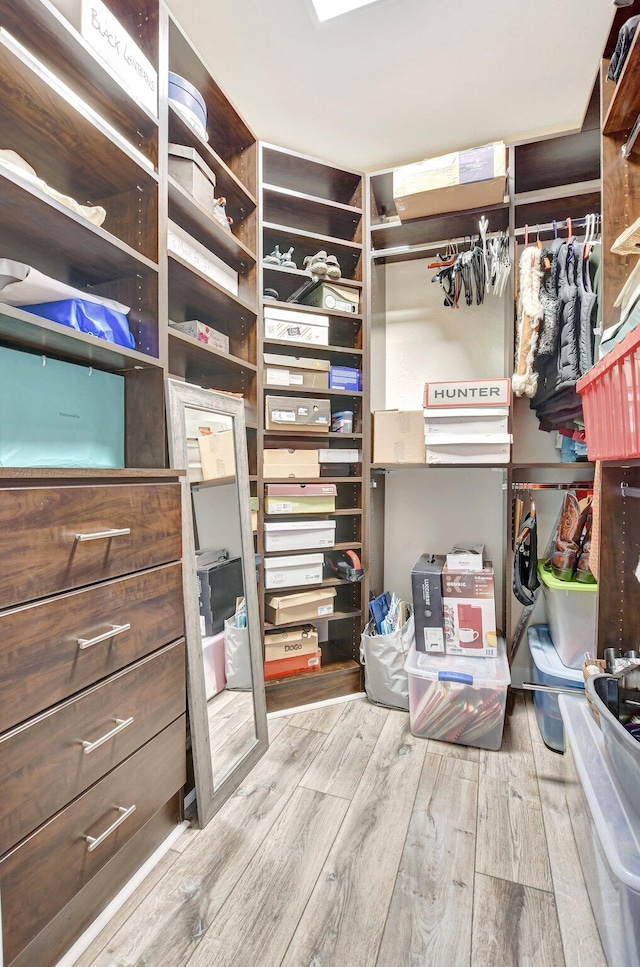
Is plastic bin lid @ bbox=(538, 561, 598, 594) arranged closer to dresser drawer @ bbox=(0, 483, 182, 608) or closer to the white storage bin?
the white storage bin

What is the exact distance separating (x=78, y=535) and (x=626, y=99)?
5.74 ft

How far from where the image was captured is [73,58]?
3.48 feet

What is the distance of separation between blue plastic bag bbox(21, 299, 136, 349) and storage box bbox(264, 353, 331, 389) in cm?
76

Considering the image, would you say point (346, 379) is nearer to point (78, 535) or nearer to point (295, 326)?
point (295, 326)

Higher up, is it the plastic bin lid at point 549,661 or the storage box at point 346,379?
the storage box at point 346,379

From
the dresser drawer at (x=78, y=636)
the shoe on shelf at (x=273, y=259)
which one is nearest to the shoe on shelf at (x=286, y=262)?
the shoe on shelf at (x=273, y=259)

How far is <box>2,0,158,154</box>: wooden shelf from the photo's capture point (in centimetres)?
95

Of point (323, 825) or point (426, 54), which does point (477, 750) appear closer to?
point (323, 825)

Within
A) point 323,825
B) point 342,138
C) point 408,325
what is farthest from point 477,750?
point 342,138

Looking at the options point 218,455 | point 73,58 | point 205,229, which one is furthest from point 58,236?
point 218,455

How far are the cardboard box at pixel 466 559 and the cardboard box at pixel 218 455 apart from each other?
1.07m

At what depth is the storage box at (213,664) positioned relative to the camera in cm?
146

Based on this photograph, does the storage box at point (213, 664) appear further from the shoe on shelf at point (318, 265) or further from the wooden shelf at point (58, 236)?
the shoe on shelf at point (318, 265)

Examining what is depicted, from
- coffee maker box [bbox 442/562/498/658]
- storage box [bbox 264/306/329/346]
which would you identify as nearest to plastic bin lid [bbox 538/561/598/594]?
coffee maker box [bbox 442/562/498/658]
